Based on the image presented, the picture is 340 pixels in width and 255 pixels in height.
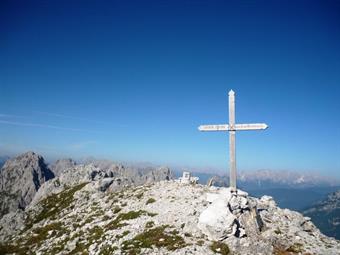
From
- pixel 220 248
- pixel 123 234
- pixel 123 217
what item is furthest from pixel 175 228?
pixel 123 217

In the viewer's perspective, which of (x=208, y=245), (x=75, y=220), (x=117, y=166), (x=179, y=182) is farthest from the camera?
(x=117, y=166)

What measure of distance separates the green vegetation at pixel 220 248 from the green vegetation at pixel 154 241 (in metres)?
2.21

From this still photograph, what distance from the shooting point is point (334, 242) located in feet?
94.6

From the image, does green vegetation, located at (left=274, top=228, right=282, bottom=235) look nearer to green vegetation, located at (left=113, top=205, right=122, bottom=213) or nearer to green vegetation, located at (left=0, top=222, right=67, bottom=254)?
green vegetation, located at (left=113, top=205, right=122, bottom=213)

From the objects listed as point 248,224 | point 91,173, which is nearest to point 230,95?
point 248,224

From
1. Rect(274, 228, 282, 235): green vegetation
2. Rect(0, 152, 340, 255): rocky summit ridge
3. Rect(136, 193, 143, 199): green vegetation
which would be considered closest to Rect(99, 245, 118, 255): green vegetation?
Rect(0, 152, 340, 255): rocky summit ridge

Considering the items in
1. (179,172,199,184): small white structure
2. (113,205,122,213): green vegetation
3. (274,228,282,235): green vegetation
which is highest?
(179,172,199,184): small white structure

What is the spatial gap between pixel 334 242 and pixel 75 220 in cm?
3020

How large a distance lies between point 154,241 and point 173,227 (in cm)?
329

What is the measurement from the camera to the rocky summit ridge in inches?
949

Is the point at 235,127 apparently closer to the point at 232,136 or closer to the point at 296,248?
the point at 232,136

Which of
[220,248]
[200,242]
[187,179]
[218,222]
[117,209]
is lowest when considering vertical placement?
[220,248]

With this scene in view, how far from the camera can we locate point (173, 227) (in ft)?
91.4

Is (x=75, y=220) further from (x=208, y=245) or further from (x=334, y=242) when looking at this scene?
(x=334, y=242)
